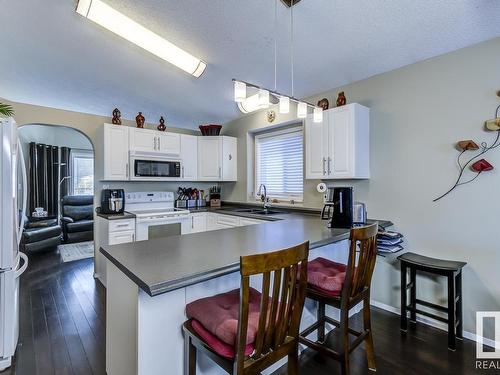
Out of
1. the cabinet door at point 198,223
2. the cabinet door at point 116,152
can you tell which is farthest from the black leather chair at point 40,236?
the cabinet door at point 198,223

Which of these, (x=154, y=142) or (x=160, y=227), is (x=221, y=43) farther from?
(x=160, y=227)

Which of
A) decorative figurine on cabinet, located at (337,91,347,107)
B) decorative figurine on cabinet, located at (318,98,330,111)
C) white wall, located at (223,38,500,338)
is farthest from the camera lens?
decorative figurine on cabinet, located at (318,98,330,111)

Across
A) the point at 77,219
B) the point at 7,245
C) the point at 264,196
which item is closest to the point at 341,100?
the point at 264,196

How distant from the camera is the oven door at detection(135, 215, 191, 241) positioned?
3365 mm

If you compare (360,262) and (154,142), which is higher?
(154,142)

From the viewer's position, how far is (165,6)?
1.84 m

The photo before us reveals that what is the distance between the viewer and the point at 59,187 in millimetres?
6328

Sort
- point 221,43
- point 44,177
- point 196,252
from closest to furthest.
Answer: point 196,252 < point 221,43 < point 44,177

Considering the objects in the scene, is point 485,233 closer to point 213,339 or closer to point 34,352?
point 213,339

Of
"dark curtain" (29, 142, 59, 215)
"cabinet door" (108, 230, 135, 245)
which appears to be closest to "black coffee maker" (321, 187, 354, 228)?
"cabinet door" (108, 230, 135, 245)

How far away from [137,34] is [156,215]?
2209mm

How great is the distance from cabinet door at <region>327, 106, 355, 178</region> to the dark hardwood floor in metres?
1.54

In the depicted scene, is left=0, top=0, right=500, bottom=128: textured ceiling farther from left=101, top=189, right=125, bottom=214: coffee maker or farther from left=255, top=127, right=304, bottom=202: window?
left=101, top=189, right=125, bottom=214: coffee maker

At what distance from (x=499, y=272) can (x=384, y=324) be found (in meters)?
1.03
